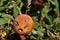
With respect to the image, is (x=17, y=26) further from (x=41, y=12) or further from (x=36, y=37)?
(x=41, y=12)

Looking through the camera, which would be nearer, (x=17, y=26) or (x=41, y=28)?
(x=17, y=26)

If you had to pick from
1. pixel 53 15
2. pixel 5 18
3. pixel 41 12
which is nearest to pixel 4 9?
pixel 5 18

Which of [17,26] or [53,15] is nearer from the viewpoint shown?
[17,26]

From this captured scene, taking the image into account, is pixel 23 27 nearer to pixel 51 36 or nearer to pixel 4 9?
pixel 51 36

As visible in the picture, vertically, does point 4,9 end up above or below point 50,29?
above

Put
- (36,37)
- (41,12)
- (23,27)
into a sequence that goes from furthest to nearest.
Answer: (41,12) → (36,37) → (23,27)

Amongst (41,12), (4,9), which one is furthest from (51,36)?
(4,9)

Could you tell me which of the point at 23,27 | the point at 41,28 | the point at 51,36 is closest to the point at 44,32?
the point at 41,28

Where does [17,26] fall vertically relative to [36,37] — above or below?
above

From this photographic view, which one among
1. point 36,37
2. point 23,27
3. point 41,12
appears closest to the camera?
point 23,27
